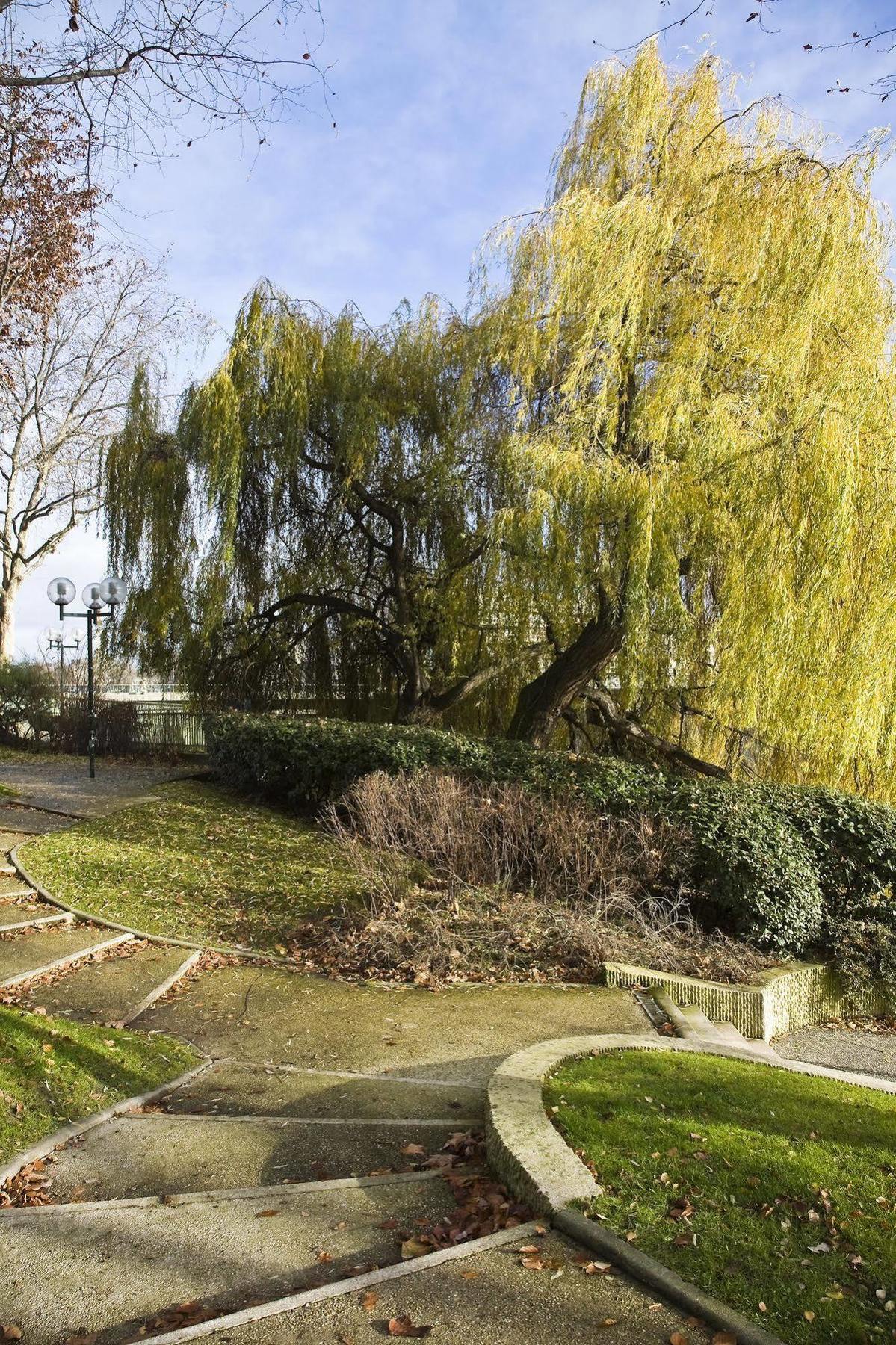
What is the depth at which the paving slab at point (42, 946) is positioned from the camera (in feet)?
21.5

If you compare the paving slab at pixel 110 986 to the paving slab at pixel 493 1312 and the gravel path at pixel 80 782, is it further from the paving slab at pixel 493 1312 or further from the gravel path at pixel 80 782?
the gravel path at pixel 80 782

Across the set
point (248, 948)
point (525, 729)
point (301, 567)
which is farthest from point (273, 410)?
point (248, 948)

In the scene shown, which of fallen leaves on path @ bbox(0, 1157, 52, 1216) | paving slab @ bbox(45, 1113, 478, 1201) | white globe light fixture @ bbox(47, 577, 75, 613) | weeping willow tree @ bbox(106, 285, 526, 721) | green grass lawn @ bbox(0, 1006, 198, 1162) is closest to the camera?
fallen leaves on path @ bbox(0, 1157, 52, 1216)

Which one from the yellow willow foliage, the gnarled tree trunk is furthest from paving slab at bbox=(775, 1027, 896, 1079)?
the gnarled tree trunk

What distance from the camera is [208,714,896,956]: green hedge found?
8.04 metres

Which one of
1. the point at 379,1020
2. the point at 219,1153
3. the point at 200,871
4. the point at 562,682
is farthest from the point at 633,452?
the point at 219,1153

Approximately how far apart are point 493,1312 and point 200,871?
6797 mm

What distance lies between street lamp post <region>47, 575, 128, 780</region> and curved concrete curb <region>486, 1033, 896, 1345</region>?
10.5 meters

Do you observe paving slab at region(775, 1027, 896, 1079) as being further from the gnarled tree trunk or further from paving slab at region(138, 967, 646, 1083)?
the gnarled tree trunk

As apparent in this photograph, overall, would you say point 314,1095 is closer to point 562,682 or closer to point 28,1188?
point 28,1188

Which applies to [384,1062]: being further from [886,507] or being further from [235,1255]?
[886,507]

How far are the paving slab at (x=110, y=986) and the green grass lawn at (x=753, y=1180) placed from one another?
9.72 feet

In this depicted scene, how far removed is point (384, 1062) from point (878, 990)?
481cm

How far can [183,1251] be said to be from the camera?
3129mm
